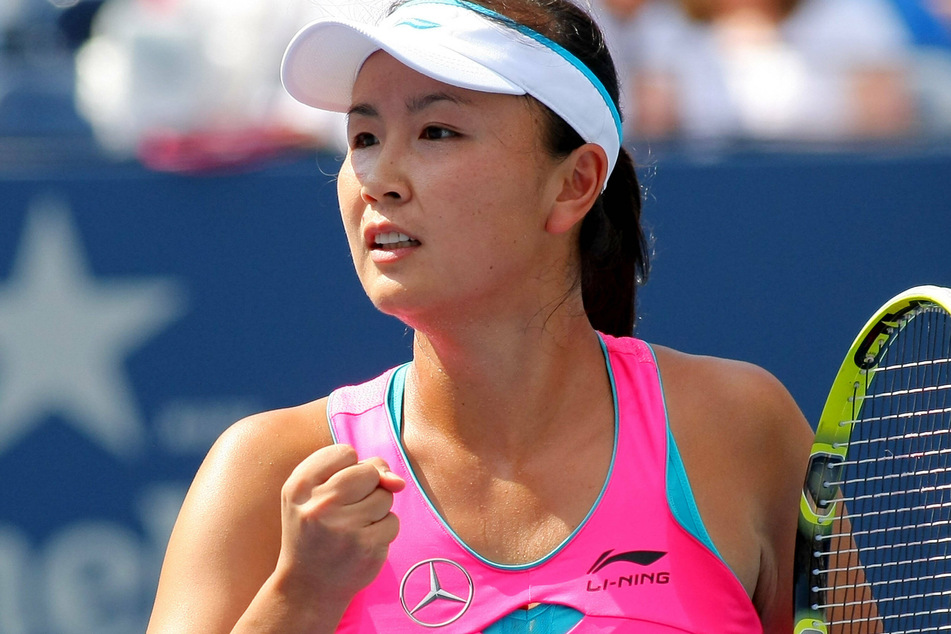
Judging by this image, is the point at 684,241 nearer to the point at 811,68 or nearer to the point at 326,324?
the point at 811,68

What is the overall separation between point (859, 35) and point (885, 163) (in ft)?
2.03

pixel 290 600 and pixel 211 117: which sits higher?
pixel 211 117

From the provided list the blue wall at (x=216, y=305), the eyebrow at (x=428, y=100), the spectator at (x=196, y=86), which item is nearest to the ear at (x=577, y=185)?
the eyebrow at (x=428, y=100)

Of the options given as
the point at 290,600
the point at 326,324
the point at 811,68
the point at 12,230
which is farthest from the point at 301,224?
the point at 290,600

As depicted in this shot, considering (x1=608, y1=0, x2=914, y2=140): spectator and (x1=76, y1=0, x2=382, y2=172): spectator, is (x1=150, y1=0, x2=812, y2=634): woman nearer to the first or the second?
(x1=76, y1=0, x2=382, y2=172): spectator

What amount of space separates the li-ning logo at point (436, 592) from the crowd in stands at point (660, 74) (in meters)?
2.22

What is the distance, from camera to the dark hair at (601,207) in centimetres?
180

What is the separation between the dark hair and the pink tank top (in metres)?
0.35

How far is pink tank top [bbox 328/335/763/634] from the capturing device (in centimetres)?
167

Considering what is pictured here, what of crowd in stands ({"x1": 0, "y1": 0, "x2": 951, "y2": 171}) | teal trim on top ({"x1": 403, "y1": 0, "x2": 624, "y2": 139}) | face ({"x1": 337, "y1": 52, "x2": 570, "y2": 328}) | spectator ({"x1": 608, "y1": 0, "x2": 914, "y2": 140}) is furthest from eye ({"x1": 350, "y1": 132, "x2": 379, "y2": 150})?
spectator ({"x1": 608, "y1": 0, "x2": 914, "y2": 140})

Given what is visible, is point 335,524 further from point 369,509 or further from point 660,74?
point 660,74

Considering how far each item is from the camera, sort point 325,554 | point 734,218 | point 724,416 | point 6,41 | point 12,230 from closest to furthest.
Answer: point 325,554 → point 724,416 → point 12,230 → point 734,218 → point 6,41

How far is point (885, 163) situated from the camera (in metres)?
3.78

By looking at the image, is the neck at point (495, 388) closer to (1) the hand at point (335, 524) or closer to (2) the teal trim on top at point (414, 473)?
(2) the teal trim on top at point (414, 473)
